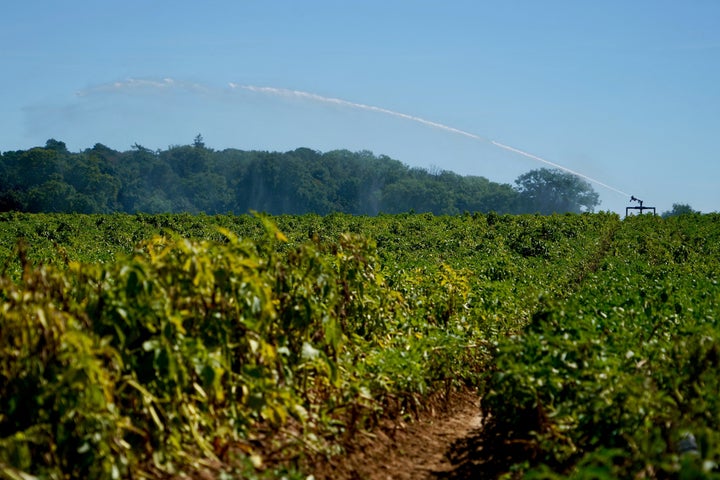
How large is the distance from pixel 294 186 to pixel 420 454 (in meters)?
103

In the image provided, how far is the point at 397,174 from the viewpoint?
4761 inches

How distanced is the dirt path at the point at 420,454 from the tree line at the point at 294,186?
282 feet

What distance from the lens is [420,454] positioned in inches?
306

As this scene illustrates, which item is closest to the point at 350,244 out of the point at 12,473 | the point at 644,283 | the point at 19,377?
the point at 19,377

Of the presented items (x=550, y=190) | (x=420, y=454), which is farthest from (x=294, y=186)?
(x=420, y=454)

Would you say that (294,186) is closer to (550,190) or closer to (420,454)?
(550,190)

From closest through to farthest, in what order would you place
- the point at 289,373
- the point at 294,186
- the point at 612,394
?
the point at 612,394 < the point at 289,373 < the point at 294,186

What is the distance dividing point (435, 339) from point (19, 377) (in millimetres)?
5004

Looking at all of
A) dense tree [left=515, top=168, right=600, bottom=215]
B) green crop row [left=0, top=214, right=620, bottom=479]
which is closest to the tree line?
dense tree [left=515, top=168, right=600, bottom=215]

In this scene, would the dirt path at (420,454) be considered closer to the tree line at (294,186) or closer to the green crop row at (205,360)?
the green crop row at (205,360)

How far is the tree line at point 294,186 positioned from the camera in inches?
4097

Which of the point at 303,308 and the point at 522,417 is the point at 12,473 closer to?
the point at 303,308

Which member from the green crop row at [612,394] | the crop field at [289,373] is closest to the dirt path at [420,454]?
the crop field at [289,373]

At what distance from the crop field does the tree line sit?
3389 inches
